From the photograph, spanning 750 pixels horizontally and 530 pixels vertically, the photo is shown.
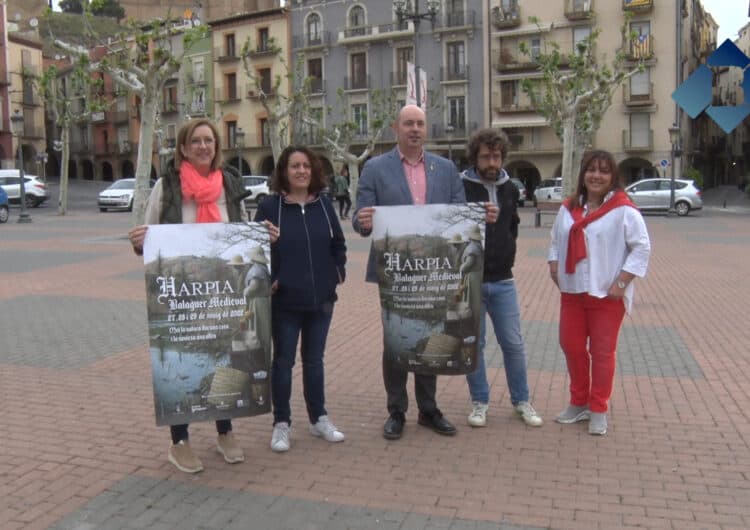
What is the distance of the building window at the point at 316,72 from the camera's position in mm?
49625

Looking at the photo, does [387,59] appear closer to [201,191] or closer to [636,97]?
[636,97]

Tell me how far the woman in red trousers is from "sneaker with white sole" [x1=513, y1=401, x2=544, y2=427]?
0.19 m

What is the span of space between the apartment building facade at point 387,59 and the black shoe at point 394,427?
38930mm

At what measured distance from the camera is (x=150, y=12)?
8112cm

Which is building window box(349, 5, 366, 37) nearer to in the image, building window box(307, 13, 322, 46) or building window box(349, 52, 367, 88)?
building window box(349, 52, 367, 88)

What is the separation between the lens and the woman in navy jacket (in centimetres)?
457

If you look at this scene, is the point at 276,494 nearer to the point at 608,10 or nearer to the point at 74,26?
the point at 608,10

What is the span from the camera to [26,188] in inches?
1437

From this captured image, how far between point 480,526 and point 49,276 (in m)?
10.7

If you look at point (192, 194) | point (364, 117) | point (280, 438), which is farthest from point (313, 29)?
point (280, 438)

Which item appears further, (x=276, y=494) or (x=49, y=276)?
(x=49, y=276)

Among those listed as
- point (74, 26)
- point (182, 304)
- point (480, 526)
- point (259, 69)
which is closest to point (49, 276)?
point (182, 304)

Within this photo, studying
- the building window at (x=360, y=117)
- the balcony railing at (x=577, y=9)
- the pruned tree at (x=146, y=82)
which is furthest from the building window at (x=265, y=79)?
the pruned tree at (x=146, y=82)

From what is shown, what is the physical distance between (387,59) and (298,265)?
4424 cm
